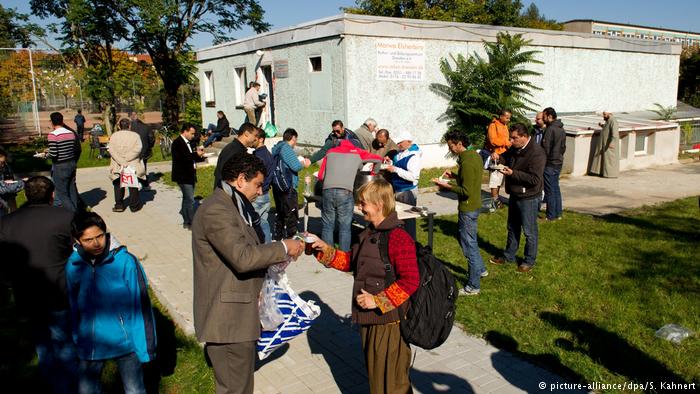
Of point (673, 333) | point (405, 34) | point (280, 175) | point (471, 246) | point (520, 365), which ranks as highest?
point (405, 34)

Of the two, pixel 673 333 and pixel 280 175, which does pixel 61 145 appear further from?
Result: pixel 673 333

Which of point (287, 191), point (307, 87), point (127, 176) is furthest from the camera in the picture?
point (307, 87)

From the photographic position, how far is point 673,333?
5.14 meters

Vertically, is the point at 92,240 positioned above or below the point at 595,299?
above

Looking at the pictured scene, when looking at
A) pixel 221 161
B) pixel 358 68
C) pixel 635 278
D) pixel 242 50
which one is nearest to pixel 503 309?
pixel 635 278

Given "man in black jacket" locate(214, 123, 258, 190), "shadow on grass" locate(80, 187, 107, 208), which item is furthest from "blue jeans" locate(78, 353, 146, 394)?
"shadow on grass" locate(80, 187, 107, 208)

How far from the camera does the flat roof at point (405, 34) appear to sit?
1383cm

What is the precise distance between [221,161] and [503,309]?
391 cm

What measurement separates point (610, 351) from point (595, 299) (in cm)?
131

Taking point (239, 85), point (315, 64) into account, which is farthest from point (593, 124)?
point (239, 85)

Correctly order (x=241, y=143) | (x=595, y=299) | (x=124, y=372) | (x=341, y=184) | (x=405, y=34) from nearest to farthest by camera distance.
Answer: (x=124, y=372) → (x=595, y=299) → (x=341, y=184) → (x=241, y=143) → (x=405, y=34)

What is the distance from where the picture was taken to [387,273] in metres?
3.38

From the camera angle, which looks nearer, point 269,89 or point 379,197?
point 379,197

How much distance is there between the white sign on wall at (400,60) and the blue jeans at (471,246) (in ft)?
28.5
